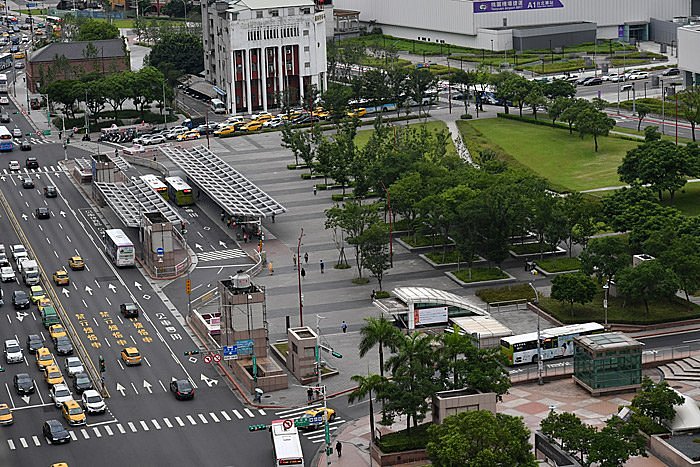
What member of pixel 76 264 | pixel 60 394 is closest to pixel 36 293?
pixel 76 264

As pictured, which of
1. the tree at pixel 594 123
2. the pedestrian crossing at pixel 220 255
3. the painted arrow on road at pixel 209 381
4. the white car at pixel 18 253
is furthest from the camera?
the tree at pixel 594 123

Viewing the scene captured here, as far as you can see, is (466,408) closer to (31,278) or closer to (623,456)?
(623,456)

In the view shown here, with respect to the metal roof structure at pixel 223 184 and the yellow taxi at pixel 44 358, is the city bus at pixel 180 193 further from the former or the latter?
the yellow taxi at pixel 44 358

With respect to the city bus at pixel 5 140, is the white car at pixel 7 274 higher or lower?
lower

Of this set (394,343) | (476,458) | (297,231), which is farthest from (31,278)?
(476,458)

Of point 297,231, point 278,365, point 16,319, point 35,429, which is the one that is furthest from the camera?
point 297,231

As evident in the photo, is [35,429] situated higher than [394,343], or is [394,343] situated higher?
[394,343]

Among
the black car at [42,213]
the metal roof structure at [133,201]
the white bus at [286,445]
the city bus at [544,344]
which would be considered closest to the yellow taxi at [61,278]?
the metal roof structure at [133,201]
